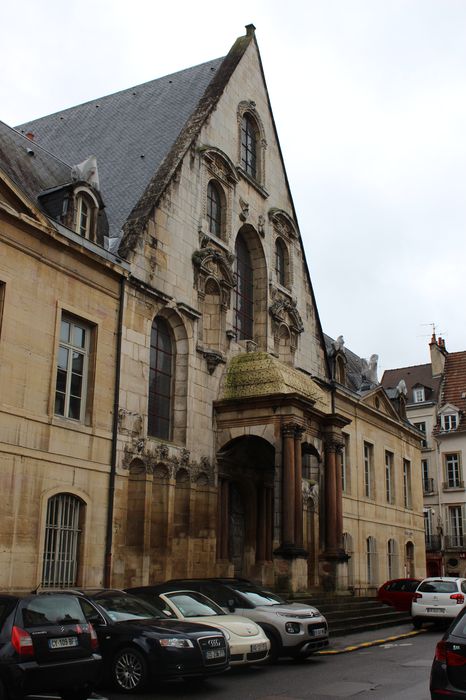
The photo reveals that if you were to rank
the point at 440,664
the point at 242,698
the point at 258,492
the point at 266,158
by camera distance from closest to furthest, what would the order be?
1. the point at 440,664
2. the point at 242,698
3. the point at 258,492
4. the point at 266,158

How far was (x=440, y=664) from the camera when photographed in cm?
838

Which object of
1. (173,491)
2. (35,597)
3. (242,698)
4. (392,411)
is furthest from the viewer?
(392,411)

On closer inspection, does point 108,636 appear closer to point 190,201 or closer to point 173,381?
point 173,381

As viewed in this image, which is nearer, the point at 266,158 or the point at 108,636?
the point at 108,636

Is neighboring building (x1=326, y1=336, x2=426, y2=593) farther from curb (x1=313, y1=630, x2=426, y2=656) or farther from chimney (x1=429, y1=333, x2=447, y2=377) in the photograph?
chimney (x1=429, y1=333, x2=447, y2=377)

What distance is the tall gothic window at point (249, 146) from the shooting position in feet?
86.9

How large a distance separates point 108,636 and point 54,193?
1114 centimetres

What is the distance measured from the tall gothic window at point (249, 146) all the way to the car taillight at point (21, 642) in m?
19.4

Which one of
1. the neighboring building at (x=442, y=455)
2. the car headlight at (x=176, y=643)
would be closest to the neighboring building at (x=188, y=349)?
the car headlight at (x=176, y=643)

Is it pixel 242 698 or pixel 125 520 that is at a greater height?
pixel 125 520

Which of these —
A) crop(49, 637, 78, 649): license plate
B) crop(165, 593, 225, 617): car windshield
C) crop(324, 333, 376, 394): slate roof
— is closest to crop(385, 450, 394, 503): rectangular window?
crop(324, 333, 376, 394): slate roof

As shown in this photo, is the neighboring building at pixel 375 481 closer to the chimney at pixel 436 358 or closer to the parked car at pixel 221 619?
the chimney at pixel 436 358

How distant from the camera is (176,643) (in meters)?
11.1

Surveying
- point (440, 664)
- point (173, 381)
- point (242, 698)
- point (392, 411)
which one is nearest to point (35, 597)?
point (242, 698)
